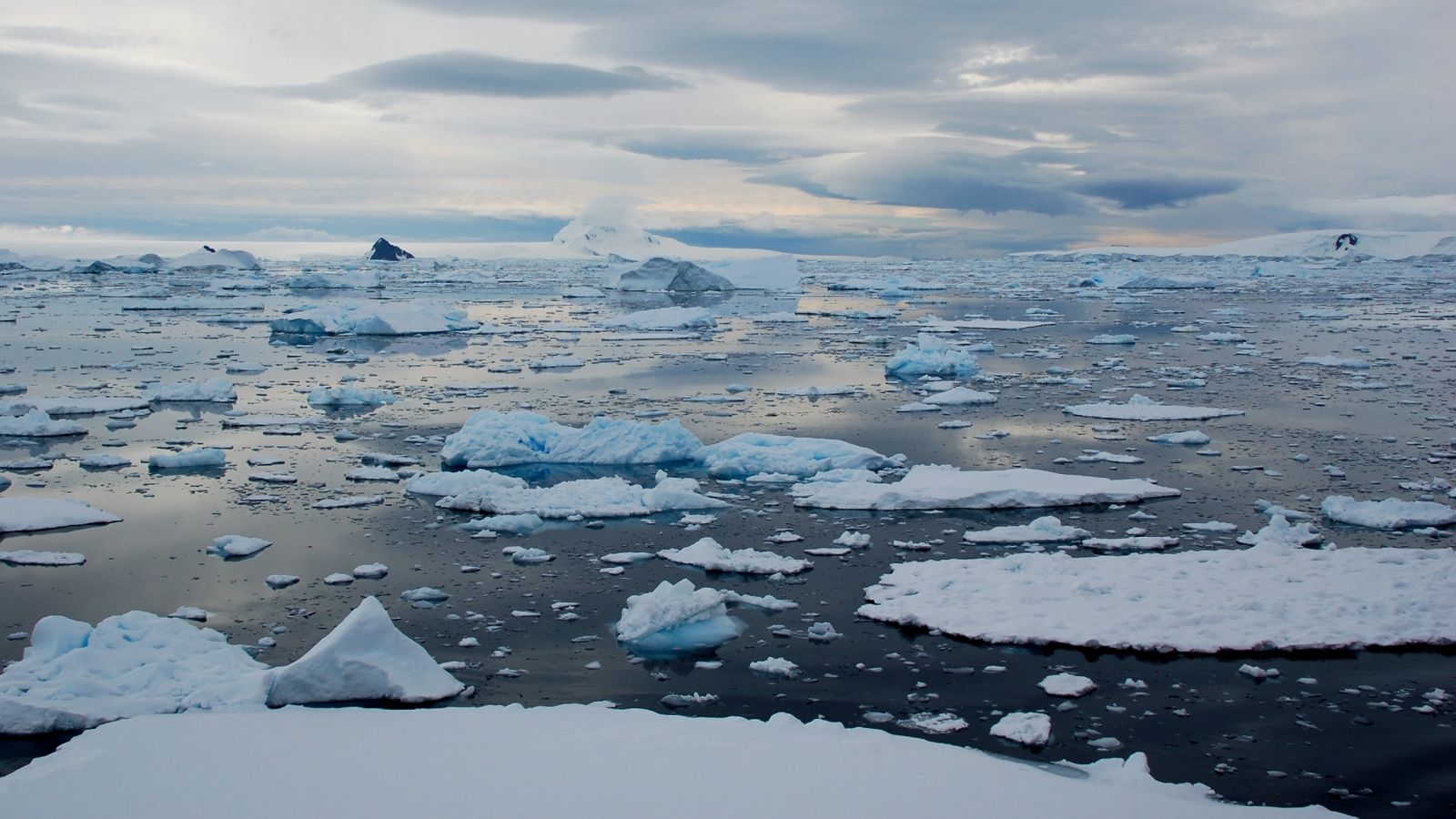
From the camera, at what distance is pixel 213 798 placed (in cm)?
380

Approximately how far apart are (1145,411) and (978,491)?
4.75 m

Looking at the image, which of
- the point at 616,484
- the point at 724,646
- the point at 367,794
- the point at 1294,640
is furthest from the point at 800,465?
the point at 367,794

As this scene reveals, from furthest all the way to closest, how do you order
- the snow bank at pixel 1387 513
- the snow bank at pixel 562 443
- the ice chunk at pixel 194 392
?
the ice chunk at pixel 194 392 → the snow bank at pixel 562 443 → the snow bank at pixel 1387 513

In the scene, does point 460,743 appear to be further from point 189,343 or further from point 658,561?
point 189,343

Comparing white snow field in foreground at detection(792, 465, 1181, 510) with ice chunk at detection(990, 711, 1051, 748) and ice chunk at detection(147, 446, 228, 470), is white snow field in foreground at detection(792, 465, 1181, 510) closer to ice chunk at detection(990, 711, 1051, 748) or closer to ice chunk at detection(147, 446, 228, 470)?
ice chunk at detection(990, 711, 1051, 748)

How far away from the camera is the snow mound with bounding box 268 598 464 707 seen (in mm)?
4902

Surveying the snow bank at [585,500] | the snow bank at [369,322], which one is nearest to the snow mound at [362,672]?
the snow bank at [585,500]

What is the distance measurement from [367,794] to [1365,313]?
95.5 feet

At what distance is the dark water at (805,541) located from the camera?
480cm

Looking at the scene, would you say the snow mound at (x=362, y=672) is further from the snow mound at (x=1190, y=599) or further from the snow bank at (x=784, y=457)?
the snow bank at (x=784, y=457)

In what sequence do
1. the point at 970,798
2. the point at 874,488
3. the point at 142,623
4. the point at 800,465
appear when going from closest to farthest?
the point at 970,798 < the point at 142,623 < the point at 874,488 < the point at 800,465

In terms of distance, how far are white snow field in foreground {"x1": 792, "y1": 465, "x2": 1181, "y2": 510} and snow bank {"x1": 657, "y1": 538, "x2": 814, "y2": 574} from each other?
1.45 metres

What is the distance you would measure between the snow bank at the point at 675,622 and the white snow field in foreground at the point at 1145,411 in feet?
24.6

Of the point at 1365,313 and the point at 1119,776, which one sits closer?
the point at 1119,776
